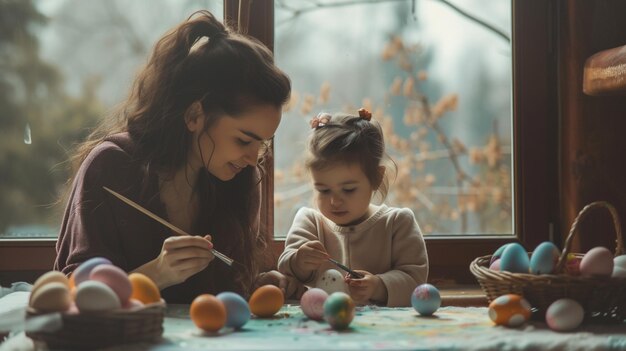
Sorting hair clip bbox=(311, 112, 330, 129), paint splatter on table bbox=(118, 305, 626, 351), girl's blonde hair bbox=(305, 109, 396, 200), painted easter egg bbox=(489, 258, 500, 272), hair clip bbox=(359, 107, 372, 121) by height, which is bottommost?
paint splatter on table bbox=(118, 305, 626, 351)

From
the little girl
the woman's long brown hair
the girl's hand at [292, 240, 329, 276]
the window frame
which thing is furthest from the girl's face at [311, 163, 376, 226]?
the window frame

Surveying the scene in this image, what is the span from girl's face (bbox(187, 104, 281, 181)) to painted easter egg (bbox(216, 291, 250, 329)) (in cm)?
42

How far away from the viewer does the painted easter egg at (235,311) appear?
1.46m

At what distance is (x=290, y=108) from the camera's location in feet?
7.53

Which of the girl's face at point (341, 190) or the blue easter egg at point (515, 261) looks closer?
the blue easter egg at point (515, 261)

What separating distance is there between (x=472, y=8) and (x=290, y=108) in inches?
23.5

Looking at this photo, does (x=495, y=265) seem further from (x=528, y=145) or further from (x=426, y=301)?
(x=528, y=145)

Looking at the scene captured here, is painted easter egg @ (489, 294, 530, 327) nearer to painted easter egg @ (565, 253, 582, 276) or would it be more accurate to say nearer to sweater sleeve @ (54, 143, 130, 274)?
painted easter egg @ (565, 253, 582, 276)

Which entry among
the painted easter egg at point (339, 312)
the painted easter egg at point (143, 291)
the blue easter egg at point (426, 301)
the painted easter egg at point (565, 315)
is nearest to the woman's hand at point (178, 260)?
the painted easter egg at point (143, 291)

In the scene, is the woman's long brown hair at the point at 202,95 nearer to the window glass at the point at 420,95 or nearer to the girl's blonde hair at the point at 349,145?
the girl's blonde hair at the point at 349,145

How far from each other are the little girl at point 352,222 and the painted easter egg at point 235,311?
46cm

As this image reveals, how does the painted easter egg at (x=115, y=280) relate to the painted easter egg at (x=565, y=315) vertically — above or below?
above

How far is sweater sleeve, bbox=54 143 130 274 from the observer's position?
167 cm

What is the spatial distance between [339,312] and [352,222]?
2.02ft
